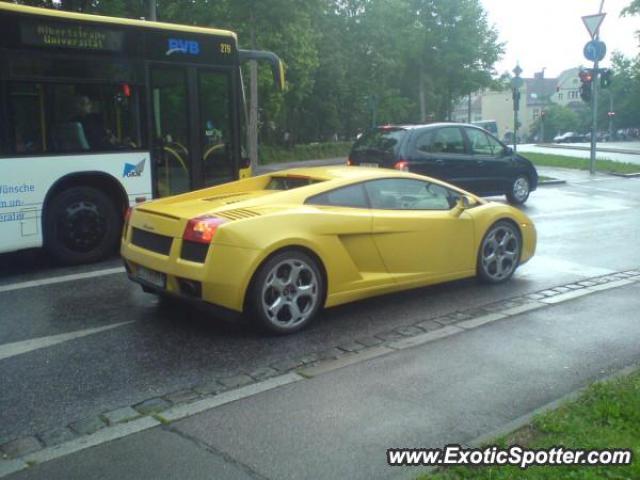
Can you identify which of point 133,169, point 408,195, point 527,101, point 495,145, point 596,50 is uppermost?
point 527,101

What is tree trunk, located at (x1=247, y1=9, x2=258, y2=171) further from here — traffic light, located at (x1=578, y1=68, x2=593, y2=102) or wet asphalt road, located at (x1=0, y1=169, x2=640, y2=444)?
traffic light, located at (x1=578, y1=68, x2=593, y2=102)

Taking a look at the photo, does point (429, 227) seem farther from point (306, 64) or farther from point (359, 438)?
point (306, 64)

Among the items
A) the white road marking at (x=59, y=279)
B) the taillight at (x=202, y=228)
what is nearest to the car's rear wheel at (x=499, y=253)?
the taillight at (x=202, y=228)

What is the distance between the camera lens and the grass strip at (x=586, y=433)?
3.44 meters

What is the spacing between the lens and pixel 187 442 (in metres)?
4.03

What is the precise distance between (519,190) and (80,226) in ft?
33.6

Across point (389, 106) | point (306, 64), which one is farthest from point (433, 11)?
point (306, 64)

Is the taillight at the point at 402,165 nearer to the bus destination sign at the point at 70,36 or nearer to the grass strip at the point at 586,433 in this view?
the bus destination sign at the point at 70,36

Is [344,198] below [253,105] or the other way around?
below

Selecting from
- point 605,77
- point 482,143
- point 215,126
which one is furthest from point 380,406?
point 605,77

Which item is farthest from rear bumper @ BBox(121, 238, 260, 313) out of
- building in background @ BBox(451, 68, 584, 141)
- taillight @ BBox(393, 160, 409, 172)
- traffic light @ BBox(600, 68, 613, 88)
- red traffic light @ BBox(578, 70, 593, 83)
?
building in background @ BBox(451, 68, 584, 141)

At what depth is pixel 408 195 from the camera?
286 inches

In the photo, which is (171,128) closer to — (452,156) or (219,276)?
(219,276)

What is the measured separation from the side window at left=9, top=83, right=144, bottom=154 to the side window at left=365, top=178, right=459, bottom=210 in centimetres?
400
